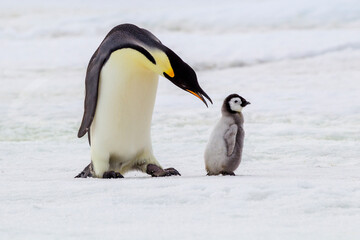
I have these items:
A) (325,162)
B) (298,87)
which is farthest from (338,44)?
(325,162)

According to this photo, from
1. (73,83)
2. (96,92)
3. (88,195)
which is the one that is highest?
(96,92)

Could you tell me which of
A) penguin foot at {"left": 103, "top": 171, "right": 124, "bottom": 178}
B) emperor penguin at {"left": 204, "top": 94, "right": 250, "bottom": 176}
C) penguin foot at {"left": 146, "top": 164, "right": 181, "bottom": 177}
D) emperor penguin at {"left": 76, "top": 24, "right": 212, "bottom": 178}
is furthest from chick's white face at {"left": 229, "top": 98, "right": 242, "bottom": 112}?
penguin foot at {"left": 103, "top": 171, "right": 124, "bottom": 178}

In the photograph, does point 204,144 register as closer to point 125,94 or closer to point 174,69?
point 125,94

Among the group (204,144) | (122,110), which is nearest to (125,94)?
(122,110)

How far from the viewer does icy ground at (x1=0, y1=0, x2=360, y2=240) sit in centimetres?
260

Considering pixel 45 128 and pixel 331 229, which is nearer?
pixel 331 229

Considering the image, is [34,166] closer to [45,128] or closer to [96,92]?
[96,92]

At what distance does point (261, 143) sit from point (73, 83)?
6.16 m

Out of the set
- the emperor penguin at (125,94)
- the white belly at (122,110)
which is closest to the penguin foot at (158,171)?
the emperor penguin at (125,94)

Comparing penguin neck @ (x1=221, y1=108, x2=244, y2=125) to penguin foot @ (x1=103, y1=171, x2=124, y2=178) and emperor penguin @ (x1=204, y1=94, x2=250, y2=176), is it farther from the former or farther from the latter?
penguin foot @ (x1=103, y1=171, x2=124, y2=178)

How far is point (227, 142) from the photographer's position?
3.89m

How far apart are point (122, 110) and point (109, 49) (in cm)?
32

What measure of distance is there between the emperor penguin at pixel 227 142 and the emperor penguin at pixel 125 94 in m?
0.24

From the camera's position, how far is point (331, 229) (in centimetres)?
248
